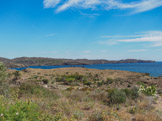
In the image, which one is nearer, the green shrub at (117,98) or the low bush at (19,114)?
the low bush at (19,114)

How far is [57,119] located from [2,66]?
7.35m

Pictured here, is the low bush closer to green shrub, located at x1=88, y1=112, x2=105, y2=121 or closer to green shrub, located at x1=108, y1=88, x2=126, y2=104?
green shrub, located at x1=88, y1=112, x2=105, y2=121

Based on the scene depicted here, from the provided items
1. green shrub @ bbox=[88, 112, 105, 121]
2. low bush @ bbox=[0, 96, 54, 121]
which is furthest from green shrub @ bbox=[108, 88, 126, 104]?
low bush @ bbox=[0, 96, 54, 121]

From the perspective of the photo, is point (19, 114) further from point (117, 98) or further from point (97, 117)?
point (117, 98)

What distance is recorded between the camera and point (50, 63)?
18838 centimetres

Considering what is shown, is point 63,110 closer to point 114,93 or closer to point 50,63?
point 114,93

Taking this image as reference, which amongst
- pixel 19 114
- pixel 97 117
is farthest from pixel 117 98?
pixel 19 114

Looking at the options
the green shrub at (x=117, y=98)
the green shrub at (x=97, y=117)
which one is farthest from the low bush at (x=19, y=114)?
the green shrub at (x=117, y=98)

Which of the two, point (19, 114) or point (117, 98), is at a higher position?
point (19, 114)

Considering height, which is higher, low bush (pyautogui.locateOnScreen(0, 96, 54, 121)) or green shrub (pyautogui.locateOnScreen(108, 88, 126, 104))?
low bush (pyautogui.locateOnScreen(0, 96, 54, 121))

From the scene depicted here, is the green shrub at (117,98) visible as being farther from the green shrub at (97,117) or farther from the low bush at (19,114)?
the low bush at (19,114)

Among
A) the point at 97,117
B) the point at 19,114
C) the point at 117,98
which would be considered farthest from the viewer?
the point at 117,98

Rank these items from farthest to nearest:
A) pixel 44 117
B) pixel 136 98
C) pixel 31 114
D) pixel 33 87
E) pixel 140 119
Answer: pixel 33 87 → pixel 136 98 → pixel 140 119 → pixel 44 117 → pixel 31 114

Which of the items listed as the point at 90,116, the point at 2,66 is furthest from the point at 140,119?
the point at 2,66
